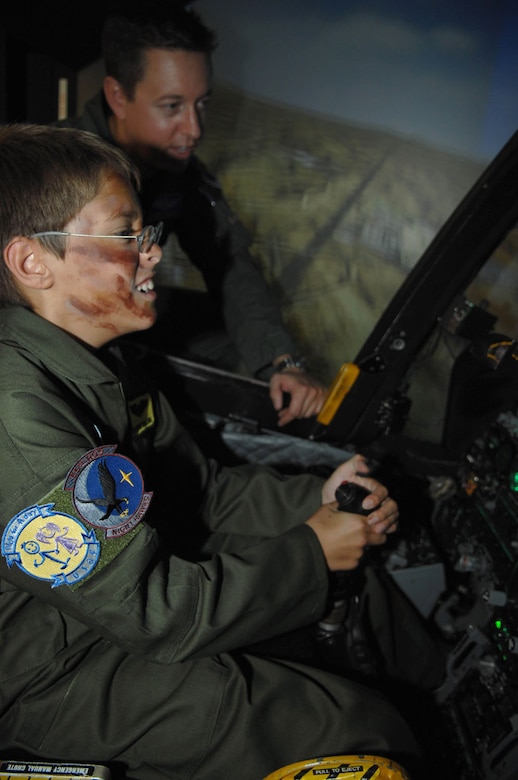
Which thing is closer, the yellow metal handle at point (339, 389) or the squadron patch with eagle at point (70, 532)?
the squadron patch with eagle at point (70, 532)

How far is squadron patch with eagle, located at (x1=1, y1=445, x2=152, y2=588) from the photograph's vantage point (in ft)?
2.91

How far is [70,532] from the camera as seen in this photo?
894 millimetres

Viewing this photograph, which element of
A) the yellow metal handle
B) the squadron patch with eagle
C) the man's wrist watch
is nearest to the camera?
the squadron patch with eagle

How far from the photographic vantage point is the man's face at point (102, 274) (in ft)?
3.69

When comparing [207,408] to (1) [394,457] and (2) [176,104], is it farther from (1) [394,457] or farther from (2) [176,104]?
(2) [176,104]

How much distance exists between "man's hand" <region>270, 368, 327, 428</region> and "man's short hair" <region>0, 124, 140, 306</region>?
0.94 m

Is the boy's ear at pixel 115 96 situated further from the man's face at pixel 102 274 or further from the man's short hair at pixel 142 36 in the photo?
the man's face at pixel 102 274

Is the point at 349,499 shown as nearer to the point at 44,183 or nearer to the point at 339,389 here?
the point at 339,389

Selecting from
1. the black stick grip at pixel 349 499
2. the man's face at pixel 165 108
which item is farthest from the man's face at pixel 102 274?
the man's face at pixel 165 108

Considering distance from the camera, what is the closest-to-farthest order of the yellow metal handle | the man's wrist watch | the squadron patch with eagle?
the squadron patch with eagle, the yellow metal handle, the man's wrist watch

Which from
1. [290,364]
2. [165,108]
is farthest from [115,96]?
[290,364]

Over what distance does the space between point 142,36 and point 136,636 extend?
2.11m

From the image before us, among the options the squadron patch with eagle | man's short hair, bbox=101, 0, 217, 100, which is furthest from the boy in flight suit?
man's short hair, bbox=101, 0, 217, 100

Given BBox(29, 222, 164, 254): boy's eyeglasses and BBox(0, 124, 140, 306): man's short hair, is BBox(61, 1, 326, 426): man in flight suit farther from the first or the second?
BBox(0, 124, 140, 306): man's short hair
